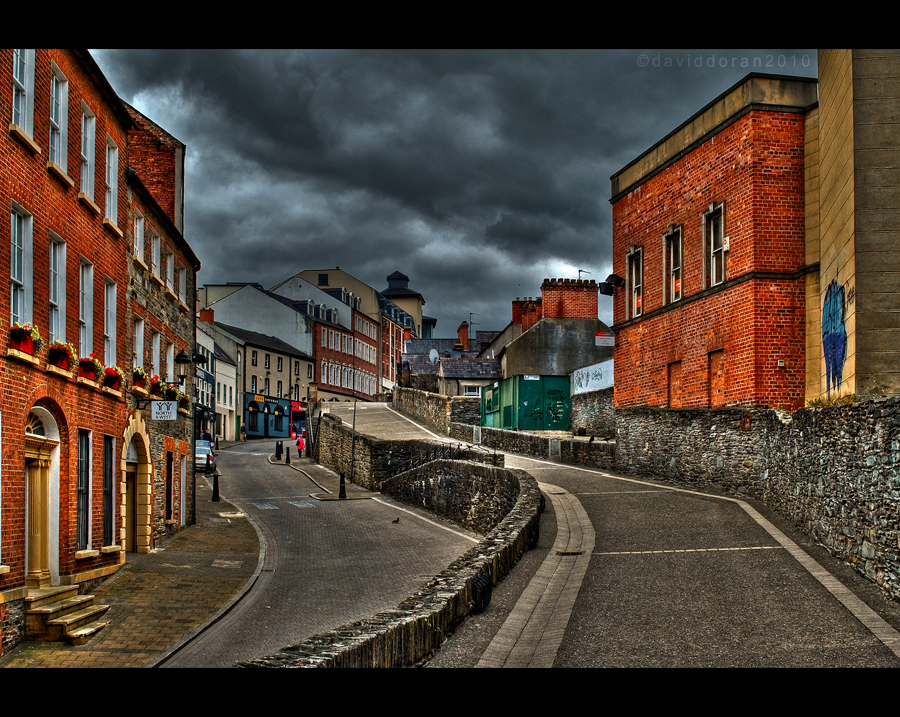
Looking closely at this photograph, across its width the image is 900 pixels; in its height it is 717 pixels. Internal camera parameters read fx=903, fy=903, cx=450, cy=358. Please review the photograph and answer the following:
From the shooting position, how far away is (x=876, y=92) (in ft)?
49.2

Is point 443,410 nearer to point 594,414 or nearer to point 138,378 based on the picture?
point 594,414

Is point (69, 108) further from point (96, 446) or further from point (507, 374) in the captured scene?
point (507, 374)

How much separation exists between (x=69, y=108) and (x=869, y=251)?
44.5ft

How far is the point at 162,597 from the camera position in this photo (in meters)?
16.0

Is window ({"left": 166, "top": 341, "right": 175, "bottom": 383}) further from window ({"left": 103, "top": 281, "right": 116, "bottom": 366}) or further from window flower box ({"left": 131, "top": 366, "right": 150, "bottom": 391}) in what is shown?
window ({"left": 103, "top": 281, "right": 116, "bottom": 366})

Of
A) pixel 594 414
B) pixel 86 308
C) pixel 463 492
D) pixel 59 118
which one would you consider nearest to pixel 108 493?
pixel 86 308

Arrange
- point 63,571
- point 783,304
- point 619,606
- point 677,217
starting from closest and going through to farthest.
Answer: point 619,606 < point 63,571 < point 783,304 < point 677,217

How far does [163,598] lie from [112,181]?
823 centimetres

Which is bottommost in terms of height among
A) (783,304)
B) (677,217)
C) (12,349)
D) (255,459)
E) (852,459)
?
(255,459)

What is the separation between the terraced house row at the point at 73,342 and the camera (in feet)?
41.0

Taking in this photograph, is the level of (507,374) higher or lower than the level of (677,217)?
lower
